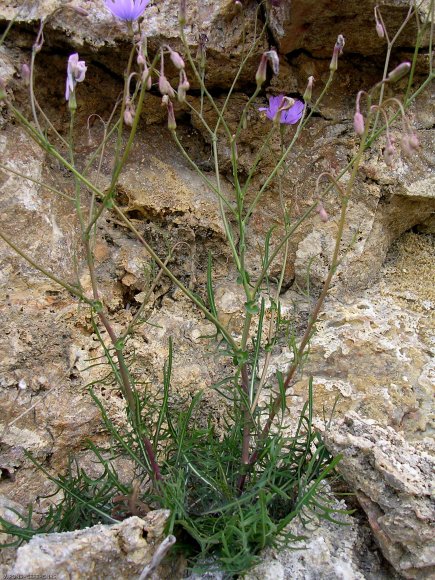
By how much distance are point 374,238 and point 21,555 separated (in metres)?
1.32

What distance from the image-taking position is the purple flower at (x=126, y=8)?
1.08 metres

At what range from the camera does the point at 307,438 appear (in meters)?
1.35

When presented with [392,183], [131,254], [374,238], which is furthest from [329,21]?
[131,254]

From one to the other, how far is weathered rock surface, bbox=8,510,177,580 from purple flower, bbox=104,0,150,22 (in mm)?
909

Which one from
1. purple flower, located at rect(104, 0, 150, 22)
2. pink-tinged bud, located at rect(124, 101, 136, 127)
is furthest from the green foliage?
purple flower, located at rect(104, 0, 150, 22)

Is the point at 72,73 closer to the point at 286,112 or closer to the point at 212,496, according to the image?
the point at 286,112

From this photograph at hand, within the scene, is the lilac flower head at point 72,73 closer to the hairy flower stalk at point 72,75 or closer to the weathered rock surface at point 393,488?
the hairy flower stalk at point 72,75

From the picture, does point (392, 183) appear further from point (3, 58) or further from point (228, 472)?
point (3, 58)

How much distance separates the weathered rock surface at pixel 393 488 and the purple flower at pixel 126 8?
3.07ft

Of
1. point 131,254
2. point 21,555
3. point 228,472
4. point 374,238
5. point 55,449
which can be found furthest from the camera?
point 374,238

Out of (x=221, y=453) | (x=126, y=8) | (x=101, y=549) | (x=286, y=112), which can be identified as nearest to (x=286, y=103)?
(x=286, y=112)

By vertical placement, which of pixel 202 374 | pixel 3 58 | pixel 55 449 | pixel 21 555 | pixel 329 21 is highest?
pixel 329 21

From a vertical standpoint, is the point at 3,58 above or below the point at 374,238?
above

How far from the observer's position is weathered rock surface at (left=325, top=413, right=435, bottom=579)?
1179mm
